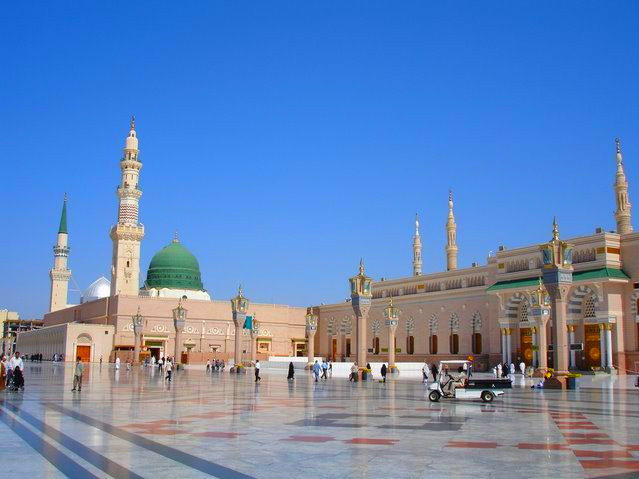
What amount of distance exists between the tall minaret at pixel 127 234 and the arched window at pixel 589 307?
48.8 m

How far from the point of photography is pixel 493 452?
359 inches

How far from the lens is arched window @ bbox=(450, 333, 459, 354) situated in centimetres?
5231

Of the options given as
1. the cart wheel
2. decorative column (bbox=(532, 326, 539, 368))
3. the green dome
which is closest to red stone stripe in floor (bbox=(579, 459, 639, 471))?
the cart wheel

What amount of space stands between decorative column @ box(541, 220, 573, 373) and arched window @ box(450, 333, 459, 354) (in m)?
26.5

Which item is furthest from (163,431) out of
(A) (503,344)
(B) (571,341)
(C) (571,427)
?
(A) (503,344)

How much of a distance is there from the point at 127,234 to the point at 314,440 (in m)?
67.5

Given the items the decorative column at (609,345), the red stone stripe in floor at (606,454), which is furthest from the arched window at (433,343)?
the red stone stripe in floor at (606,454)

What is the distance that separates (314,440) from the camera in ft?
33.9

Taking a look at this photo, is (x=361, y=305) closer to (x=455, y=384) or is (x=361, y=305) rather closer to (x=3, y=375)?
(x=455, y=384)

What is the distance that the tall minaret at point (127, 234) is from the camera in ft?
244

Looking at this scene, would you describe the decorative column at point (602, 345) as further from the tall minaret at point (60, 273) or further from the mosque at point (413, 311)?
the tall minaret at point (60, 273)

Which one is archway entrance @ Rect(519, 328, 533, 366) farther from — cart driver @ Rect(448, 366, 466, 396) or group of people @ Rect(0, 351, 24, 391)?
group of people @ Rect(0, 351, 24, 391)

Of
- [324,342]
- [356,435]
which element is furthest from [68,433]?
[324,342]

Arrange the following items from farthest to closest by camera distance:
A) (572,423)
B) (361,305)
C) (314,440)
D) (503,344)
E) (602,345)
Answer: (503,344), (602,345), (361,305), (572,423), (314,440)
